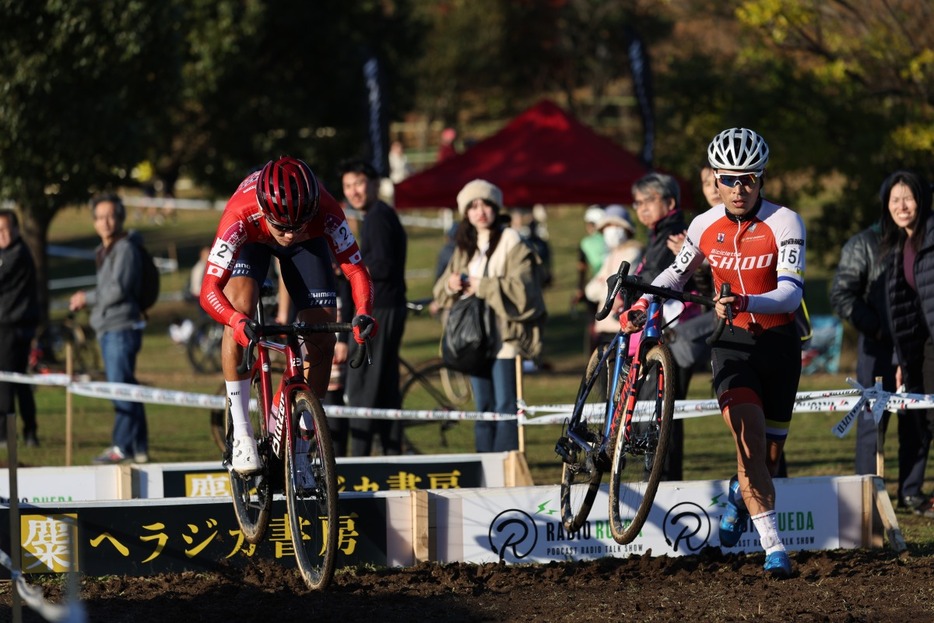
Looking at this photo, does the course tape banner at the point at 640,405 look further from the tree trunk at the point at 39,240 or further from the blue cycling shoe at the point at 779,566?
the tree trunk at the point at 39,240

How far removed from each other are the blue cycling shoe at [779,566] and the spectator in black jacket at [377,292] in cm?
406

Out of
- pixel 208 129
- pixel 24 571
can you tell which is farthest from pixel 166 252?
pixel 24 571

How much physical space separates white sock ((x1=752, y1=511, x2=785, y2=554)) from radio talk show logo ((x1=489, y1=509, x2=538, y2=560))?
4.22ft

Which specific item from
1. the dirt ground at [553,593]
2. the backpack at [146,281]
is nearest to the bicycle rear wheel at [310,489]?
the dirt ground at [553,593]

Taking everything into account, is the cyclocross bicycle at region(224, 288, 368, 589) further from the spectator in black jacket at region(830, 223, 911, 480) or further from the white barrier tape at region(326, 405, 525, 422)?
the spectator in black jacket at region(830, 223, 911, 480)

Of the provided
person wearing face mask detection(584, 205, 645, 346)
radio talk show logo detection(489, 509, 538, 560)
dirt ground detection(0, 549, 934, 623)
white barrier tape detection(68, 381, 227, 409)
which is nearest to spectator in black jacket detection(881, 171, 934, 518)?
person wearing face mask detection(584, 205, 645, 346)

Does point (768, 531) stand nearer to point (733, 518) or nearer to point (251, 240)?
point (733, 518)

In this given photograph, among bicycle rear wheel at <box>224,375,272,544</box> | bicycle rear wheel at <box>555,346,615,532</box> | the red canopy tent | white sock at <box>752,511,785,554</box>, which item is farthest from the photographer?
the red canopy tent

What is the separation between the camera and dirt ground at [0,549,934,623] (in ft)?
20.3

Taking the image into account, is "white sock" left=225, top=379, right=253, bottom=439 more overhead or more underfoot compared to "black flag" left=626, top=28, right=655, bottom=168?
more underfoot

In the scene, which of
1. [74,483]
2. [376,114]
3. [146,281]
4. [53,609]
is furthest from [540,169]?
[53,609]

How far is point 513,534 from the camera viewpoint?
753 cm

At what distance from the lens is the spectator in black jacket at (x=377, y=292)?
10.3 metres

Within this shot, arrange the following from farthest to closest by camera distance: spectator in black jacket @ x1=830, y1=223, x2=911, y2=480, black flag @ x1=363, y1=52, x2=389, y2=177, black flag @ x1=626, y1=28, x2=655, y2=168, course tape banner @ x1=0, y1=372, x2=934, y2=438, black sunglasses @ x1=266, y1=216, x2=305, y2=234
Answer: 1. black flag @ x1=363, y1=52, x2=389, y2=177
2. black flag @ x1=626, y1=28, x2=655, y2=168
3. spectator in black jacket @ x1=830, y1=223, x2=911, y2=480
4. course tape banner @ x1=0, y1=372, x2=934, y2=438
5. black sunglasses @ x1=266, y1=216, x2=305, y2=234
